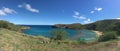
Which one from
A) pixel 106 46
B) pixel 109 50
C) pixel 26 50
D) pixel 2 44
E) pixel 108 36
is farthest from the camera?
pixel 108 36

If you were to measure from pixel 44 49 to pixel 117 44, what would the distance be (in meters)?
8.51

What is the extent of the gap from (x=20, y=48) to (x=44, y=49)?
3.01 meters

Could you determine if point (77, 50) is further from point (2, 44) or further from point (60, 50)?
point (2, 44)

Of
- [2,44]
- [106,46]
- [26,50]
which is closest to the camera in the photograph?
[2,44]

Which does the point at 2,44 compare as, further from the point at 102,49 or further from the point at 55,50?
the point at 102,49

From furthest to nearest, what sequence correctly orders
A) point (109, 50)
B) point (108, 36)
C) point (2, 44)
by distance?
point (108, 36)
point (109, 50)
point (2, 44)

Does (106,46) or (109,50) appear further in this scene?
(106,46)

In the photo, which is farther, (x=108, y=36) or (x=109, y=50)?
(x=108, y=36)

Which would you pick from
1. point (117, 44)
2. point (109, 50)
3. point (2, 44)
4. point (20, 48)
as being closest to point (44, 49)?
point (20, 48)

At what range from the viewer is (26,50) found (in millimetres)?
19969

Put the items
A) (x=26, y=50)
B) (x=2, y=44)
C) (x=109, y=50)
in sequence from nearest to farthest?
(x=2, y=44), (x=26, y=50), (x=109, y=50)

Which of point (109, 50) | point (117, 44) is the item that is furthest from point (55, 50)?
point (117, 44)

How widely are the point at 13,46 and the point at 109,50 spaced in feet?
31.1

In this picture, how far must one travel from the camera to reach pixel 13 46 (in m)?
19.3
